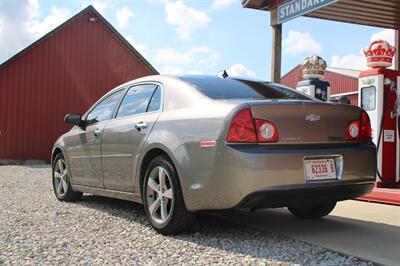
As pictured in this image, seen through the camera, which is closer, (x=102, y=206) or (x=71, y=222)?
(x=71, y=222)

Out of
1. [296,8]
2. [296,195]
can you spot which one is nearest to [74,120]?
[296,195]

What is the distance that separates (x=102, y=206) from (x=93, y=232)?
1.62 m

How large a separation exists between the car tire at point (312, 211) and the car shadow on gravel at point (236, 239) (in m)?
0.73

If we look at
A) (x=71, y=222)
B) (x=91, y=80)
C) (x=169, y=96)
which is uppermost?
(x=91, y=80)

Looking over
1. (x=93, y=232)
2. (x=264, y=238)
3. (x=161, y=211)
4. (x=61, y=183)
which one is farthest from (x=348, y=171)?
(x=61, y=183)

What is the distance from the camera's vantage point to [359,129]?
4367mm

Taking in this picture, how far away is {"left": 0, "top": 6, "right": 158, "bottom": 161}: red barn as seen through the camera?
17250 mm

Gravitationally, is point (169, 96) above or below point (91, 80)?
below

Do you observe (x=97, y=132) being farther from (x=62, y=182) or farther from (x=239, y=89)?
(x=239, y=89)

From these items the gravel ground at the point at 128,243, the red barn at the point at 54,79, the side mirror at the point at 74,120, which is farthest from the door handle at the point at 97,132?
the red barn at the point at 54,79

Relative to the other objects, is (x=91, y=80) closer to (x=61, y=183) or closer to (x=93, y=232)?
(x=61, y=183)

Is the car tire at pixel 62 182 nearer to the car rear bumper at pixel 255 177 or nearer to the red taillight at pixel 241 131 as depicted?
the car rear bumper at pixel 255 177

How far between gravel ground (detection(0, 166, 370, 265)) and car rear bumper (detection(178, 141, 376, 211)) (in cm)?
37

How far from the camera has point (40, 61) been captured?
17781 millimetres
